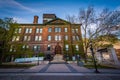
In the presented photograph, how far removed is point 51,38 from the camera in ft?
102

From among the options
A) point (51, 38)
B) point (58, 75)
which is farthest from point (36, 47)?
point (58, 75)

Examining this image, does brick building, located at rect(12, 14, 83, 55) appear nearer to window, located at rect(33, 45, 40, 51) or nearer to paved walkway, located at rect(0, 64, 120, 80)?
window, located at rect(33, 45, 40, 51)

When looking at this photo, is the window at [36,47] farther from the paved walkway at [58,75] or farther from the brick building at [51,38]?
the paved walkway at [58,75]

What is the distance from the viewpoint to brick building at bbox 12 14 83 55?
1157 inches

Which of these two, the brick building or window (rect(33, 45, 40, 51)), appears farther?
window (rect(33, 45, 40, 51))

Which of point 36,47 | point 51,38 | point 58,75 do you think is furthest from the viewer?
point 51,38

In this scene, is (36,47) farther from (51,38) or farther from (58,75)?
(58,75)

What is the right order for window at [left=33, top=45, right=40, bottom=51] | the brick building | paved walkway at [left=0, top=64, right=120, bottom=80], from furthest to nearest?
window at [left=33, top=45, right=40, bottom=51]
the brick building
paved walkway at [left=0, top=64, right=120, bottom=80]

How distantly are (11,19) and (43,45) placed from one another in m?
16.4

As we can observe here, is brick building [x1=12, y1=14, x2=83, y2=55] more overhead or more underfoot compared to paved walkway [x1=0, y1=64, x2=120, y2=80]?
more overhead

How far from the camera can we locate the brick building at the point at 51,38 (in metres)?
29.4

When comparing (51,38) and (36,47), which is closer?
(36,47)

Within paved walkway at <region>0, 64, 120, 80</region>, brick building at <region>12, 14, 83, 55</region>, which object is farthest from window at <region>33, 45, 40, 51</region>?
paved walkway at <region>0, 64, 120, 80</region>

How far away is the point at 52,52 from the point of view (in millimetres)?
29078
